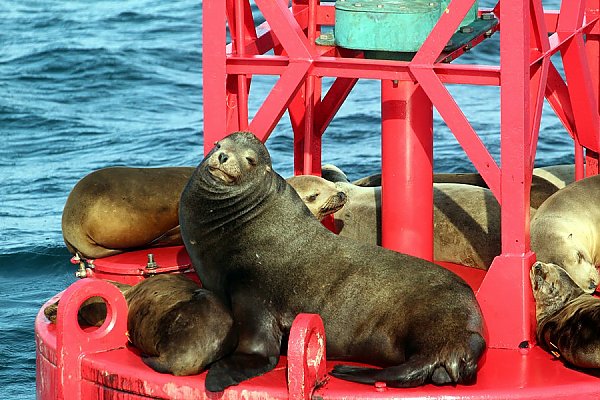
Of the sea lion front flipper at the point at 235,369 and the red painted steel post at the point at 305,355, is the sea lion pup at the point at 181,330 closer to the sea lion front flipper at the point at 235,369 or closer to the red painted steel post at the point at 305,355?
the sea lion front flipper at the point at 235,369

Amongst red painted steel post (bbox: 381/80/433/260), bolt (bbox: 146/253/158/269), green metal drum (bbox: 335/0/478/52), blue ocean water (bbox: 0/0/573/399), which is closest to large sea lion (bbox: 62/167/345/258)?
bolt (bbox: 146/253/158/269)

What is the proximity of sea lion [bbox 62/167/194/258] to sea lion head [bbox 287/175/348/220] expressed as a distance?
0.93m

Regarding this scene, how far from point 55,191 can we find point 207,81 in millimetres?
8703

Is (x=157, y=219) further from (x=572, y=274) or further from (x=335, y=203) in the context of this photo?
(x=572, y=274)

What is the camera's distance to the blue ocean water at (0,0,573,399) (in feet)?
44.3

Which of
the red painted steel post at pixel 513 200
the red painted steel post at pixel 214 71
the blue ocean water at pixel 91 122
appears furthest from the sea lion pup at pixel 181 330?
the blue ocean water at pixel 91 122

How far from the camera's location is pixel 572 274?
7820mm

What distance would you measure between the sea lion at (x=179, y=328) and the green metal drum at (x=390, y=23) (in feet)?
5.21

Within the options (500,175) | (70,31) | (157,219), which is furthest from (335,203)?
(70,31)

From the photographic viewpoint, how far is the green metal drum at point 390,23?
7375mm

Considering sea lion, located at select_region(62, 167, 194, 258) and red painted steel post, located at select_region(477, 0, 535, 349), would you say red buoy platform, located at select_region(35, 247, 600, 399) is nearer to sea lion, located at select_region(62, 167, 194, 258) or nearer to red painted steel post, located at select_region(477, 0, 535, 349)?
red painted steel post, located at select_region(477, 0, 535, 349)

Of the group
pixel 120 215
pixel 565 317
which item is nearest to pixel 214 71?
pixel 120 215

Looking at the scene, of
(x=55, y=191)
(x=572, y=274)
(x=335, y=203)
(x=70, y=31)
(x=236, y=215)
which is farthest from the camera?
(x=70, y=31)

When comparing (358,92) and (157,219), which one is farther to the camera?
(358,92)
